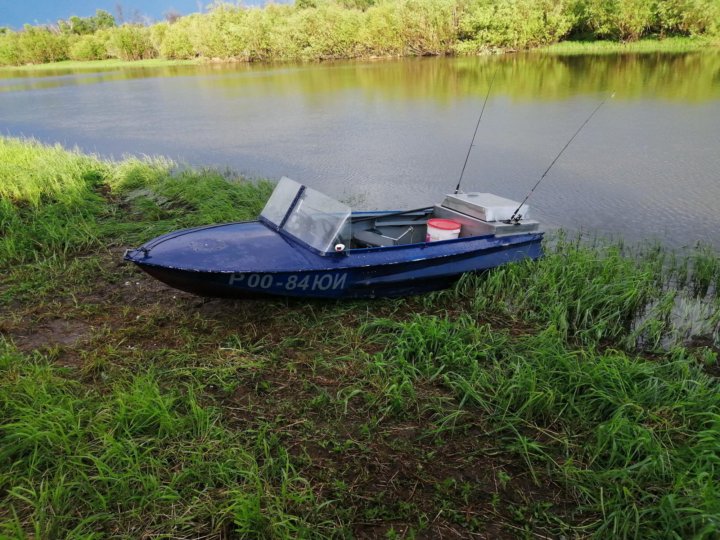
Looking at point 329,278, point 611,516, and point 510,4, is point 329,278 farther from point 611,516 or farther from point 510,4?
point 510,4

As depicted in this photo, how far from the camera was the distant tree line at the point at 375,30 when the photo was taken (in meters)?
32.0

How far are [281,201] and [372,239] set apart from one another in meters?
1.09

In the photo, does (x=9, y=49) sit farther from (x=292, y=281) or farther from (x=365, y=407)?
(x=365, y=407)

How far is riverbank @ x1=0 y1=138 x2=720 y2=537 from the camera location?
261cm

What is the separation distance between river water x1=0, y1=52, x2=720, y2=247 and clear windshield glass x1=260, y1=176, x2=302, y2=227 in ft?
12.4

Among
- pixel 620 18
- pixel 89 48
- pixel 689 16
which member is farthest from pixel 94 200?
pixel 89 48

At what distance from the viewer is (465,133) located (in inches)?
530

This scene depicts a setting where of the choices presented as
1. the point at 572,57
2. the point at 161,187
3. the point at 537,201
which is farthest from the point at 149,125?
the point at 572,57

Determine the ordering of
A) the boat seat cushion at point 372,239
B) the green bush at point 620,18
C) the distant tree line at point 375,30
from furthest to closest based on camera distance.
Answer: the distant tree line at point 375,30
the green bush at point 620,18
the boat seat cushion at point 372,239

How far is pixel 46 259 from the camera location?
5.92m

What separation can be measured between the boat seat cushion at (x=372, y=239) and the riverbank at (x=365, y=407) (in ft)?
2.41

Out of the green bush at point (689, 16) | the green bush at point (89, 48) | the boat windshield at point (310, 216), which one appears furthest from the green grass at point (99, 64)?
the boat windshield at point (310, 216)

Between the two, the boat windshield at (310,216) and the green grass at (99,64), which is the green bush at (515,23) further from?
the boat windshield at (310,216)

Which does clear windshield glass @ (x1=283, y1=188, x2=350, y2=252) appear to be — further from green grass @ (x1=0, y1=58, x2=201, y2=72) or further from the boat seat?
green grass @ (x1=0, y1=58, x2=201, y2=72)
